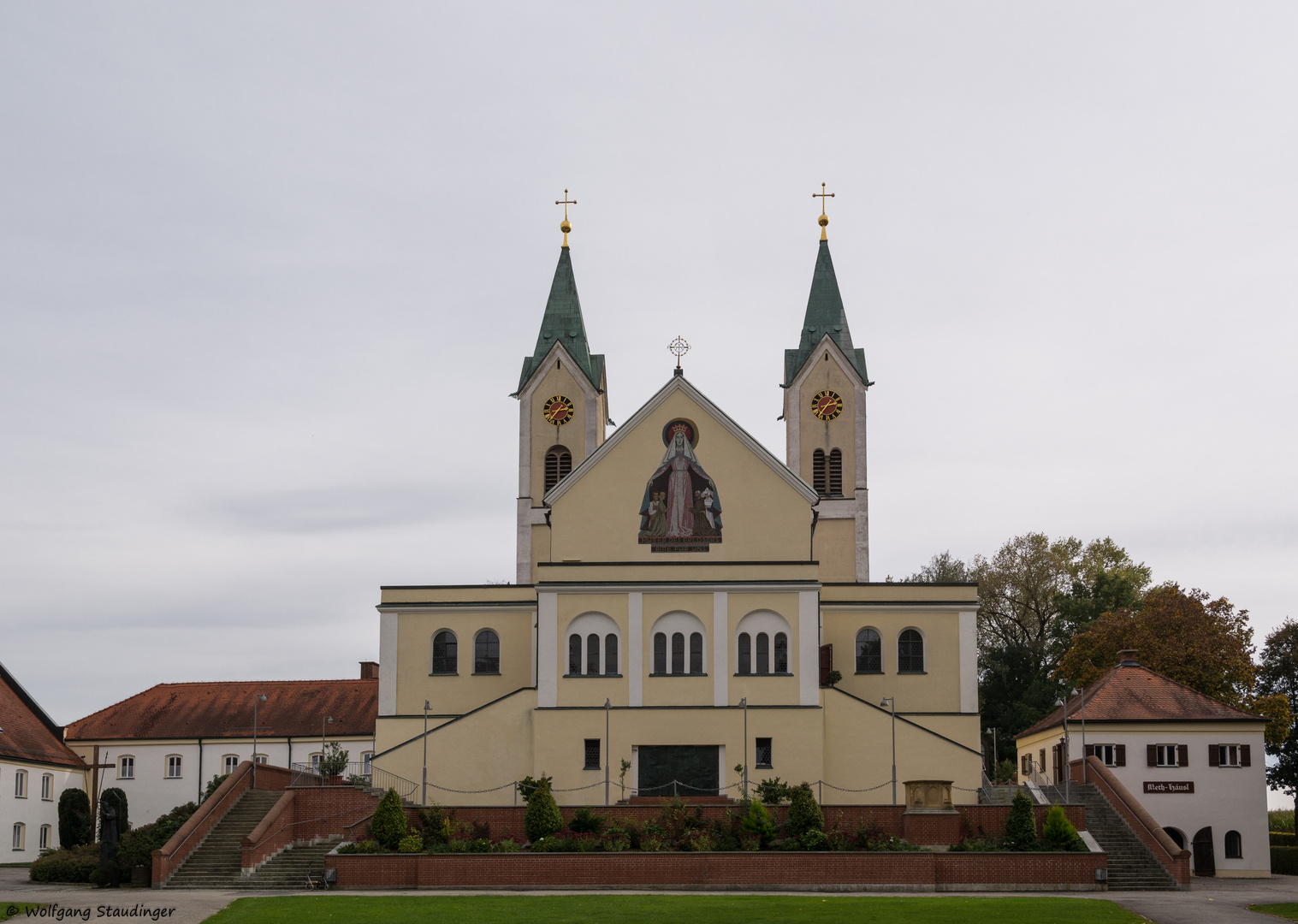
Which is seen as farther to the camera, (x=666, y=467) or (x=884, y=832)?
(x=666, y=467)

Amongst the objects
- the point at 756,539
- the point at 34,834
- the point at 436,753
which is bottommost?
Answer: the point at 34,834

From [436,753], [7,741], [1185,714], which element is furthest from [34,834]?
[1185,714]

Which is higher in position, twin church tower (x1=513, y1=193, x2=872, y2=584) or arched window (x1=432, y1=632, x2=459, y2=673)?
twin church tower (x1=513, y1=193, x2=872, y2=584)

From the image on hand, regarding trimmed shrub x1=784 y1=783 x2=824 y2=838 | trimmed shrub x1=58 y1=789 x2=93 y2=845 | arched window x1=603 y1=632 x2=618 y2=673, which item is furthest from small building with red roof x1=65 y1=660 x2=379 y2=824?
trimmed shrub x1=784 y1=783 x2=824 y2=838

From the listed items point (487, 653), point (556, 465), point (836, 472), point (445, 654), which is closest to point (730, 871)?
point (487, 653)

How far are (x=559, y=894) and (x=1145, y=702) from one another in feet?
86.5

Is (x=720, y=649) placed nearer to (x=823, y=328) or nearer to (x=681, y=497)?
(x=681, y=497)

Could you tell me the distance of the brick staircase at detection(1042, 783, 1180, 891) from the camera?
3881cm

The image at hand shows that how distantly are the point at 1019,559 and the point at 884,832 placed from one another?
143 ft

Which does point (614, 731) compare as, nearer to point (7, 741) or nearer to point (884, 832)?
point (884, 832)

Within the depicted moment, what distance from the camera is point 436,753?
Result: 48.2 meters

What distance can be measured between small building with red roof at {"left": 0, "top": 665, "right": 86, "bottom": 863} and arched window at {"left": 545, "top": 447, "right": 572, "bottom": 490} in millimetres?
25255

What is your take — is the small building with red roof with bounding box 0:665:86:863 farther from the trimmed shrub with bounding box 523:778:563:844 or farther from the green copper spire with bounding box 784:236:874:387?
the green copper spire with bounding box 784:236:874:387

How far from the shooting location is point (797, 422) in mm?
67562
